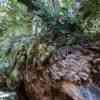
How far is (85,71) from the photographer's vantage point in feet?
5.16

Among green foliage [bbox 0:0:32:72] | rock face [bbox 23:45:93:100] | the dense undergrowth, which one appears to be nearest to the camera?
rock face [bbox 23:45:93:100]

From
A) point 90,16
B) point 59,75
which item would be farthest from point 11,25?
point 59,75

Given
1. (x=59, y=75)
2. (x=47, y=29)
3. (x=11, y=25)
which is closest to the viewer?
(x=59, y=75)

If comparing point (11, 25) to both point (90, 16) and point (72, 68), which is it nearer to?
point (90, 16)

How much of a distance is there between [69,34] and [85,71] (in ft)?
1.33

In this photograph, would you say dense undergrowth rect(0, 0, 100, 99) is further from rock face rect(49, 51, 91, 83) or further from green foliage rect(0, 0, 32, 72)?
rock face rect(49, 51, 91, 83)

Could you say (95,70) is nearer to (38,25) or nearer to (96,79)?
(96,79)

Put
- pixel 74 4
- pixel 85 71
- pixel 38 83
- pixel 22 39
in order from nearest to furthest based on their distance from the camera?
pixel 85 71 < pixel 38 83 < pixel 22 39 < pixel 74 4

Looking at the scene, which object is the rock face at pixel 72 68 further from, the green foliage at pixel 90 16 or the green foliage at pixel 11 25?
the green foliage at pixel 11 25

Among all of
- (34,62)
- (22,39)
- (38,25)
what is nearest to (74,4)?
(38,25)

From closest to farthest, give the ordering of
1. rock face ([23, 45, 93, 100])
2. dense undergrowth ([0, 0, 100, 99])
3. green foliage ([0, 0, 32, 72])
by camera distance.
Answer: rock face ([23, 45, 93, 100]) < dense undergrowth ([0, 0, 100, 99]) < green foliage ([0, 0, 32, 72])

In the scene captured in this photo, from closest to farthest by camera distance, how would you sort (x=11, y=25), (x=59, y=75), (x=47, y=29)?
1. (x=59, y=75)
2. (x=47, y=29)
3. (x=11, y=25)

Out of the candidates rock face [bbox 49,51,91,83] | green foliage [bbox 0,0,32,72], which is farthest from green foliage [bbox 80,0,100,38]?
green foliage [bbox 0,0,32,72]

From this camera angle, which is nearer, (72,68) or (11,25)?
(72,68)
